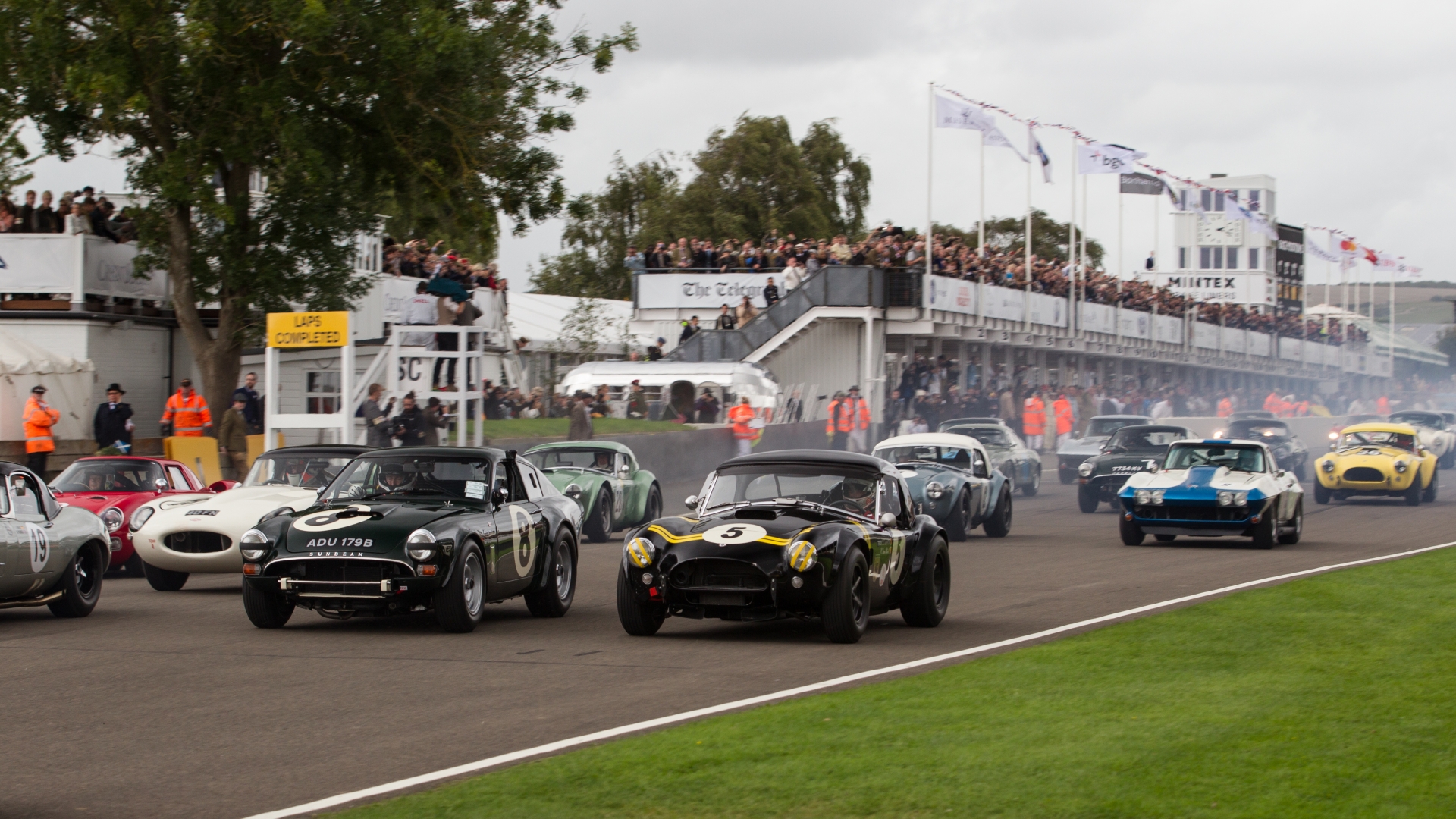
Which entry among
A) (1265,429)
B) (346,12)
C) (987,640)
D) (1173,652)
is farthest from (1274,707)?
(1265,429)

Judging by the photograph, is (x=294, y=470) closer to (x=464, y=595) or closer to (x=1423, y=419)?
(x=464, y=595)

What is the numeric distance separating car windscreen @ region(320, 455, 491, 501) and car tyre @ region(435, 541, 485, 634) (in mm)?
704

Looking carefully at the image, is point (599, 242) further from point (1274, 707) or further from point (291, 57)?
point (1274, 707)

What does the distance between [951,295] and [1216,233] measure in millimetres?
71717

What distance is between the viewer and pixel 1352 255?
270ft

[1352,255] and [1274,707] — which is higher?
[1352,255]

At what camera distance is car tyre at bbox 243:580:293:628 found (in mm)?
Result: 11943

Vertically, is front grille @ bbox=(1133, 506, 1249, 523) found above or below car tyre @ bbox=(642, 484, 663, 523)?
above

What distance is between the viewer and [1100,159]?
162 feet

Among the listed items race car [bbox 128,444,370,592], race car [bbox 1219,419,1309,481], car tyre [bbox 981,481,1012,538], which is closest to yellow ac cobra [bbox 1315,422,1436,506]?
race car [bbox 1219,419,1309,481]

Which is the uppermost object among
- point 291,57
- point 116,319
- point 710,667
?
point 291,57

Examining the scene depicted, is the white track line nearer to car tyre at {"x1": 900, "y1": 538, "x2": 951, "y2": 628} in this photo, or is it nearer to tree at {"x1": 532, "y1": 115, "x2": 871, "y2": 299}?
car tyre at {"x1": 900, "y1": 538, "x2": 951, "y2": 628}

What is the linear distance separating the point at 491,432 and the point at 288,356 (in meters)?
5.28

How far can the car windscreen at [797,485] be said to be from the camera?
472 inches
